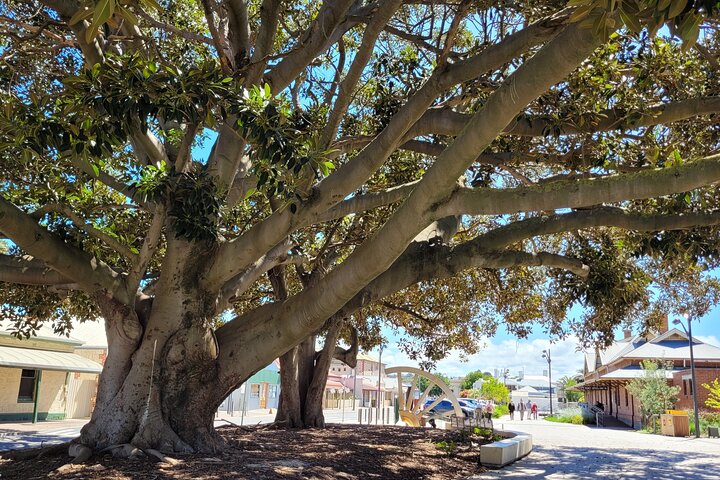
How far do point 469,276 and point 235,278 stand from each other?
29.1 feet

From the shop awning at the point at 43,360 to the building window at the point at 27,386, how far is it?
935 millimetres

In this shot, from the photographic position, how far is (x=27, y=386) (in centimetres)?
2498

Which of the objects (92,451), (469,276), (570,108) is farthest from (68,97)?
(469,276)

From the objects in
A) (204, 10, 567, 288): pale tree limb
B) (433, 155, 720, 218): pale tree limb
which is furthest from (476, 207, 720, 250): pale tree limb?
(204, 10, 567, 288): pale tree limb

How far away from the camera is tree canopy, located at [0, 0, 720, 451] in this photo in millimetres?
5773

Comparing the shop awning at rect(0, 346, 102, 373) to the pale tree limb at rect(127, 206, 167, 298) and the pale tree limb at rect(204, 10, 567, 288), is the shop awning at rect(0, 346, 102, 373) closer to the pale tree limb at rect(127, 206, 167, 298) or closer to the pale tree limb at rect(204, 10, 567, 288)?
the pale tree limb at rect(127, 206, 167, 298)

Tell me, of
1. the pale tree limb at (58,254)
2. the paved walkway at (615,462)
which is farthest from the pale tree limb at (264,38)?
the paved walkway at (615,462)

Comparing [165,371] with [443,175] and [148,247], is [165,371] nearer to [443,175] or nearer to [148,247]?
[148,247]

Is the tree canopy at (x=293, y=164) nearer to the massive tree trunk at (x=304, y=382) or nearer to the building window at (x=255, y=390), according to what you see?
the massive tree trunk at (x=304, y=382)

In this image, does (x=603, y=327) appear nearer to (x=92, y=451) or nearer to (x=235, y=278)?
(x=235, y=278)

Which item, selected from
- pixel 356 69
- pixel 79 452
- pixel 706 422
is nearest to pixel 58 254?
pixel 79 452

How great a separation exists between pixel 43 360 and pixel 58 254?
18.9 meters

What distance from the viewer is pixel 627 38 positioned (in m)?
8.72

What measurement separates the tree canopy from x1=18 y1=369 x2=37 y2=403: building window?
14.8m
